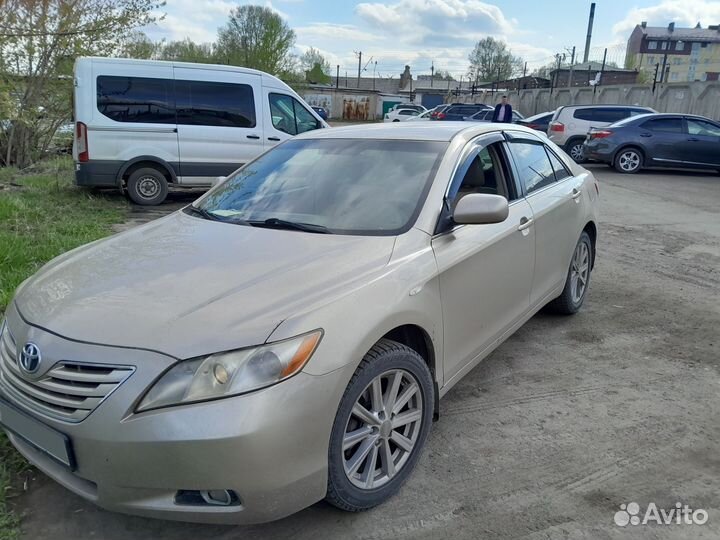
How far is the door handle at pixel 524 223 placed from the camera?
367 centimetres

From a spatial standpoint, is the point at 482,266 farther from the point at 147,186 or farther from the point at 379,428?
the point at 147,186

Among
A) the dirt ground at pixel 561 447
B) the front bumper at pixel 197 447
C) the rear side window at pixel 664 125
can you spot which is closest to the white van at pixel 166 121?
the dirt ground at pixel 561 447

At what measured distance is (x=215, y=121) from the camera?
9820 mm

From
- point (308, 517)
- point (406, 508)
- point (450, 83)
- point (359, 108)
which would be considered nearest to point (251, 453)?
point (308, 517)

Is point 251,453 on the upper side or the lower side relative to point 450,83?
lower

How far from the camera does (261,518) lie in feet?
6.97

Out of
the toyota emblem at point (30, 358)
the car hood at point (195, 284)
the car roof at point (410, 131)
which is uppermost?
the car roof at point (410, 131)

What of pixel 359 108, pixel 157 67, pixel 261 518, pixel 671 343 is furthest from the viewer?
pixel 359 108

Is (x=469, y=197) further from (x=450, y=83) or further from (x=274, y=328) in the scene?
(x=450, y=83)

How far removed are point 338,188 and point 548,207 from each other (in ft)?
5.54

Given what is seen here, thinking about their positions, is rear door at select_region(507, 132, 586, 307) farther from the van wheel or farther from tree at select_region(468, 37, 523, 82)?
tree at select_region(468, 37, 523, 82)

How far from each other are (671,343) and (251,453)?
12.1 ft

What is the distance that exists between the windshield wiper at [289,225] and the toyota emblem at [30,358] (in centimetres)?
126

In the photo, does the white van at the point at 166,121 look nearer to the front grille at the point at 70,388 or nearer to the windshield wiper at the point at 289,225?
the windshield wiper at the point at 289,225
